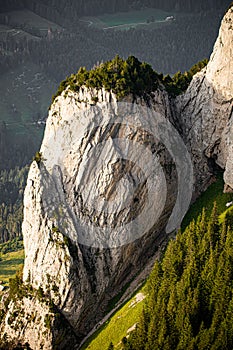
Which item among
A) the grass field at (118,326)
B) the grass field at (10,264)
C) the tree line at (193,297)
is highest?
the tree line at (193,297)

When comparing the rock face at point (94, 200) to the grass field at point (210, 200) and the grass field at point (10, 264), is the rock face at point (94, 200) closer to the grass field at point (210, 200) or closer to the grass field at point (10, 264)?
the grass field at point (210, 200)

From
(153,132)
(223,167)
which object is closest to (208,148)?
(223,167)

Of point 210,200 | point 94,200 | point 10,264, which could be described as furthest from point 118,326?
point 10,264

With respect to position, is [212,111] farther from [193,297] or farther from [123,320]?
[123,320]

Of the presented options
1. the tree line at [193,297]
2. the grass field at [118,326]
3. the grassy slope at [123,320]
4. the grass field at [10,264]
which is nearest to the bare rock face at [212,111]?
the grassy slope at [123,320]

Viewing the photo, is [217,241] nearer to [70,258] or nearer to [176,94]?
[70,258]
